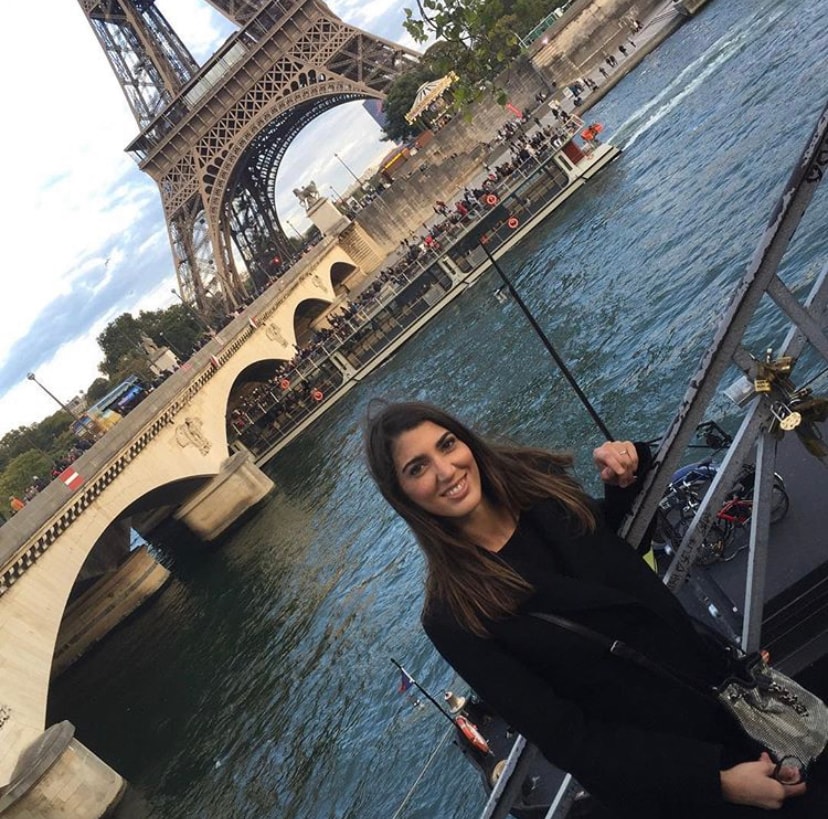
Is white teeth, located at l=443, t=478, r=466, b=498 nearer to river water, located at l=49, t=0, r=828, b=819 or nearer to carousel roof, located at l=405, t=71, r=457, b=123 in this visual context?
river water, located at l=49, t=0, r=828, b=819

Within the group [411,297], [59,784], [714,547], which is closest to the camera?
[714,547]

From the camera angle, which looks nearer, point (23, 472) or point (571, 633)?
point (571, 633)

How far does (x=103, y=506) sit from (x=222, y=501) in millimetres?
6905

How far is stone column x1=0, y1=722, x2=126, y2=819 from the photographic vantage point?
13.6 meters

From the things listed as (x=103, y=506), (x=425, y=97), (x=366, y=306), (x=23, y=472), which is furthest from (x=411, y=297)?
(x=23, y=472)

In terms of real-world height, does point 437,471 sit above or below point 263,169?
below

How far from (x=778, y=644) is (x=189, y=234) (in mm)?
50602

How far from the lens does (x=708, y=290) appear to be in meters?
15.8

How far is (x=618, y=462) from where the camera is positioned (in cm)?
245

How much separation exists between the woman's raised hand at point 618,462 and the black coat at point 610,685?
24 centimetres

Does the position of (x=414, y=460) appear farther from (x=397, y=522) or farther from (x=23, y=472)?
(x=23, y=472)

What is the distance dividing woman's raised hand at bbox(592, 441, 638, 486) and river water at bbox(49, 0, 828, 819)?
293 inches

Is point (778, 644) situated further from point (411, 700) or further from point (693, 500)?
point (411, 700)

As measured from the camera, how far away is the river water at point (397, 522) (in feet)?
41.4
